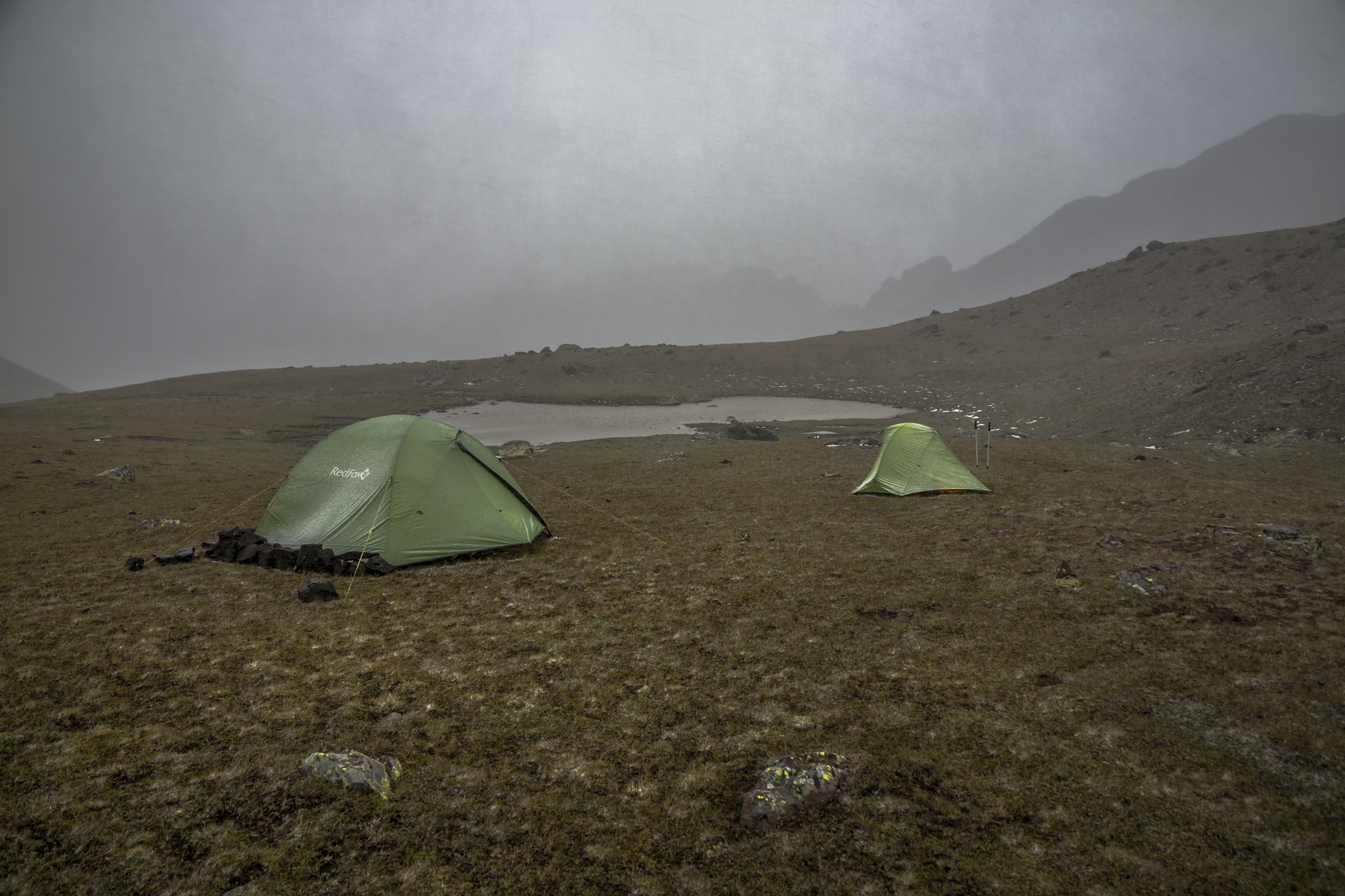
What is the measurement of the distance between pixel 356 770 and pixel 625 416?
136ft

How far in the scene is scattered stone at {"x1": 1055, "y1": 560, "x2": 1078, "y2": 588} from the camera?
7.18 meters

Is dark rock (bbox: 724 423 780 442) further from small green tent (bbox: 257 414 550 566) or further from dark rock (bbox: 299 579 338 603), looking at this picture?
dark rock (bbox: 299 579 338 603)

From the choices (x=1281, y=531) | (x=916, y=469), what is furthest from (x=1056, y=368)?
(x=1281, y=531)

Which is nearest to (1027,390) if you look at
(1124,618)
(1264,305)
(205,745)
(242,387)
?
(1264,305)

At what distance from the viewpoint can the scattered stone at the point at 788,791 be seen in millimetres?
3484

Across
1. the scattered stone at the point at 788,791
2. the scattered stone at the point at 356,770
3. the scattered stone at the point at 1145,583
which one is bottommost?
the scattered stone at the point at 788,791

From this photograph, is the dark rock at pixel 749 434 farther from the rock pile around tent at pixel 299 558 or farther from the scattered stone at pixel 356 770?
the scattered stone at pixel 356 770

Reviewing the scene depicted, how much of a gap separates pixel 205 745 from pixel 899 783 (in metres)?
5.02

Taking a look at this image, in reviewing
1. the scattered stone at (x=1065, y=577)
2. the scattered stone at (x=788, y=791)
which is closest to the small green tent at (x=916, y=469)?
the scattered stone at (x=1065, y=577)

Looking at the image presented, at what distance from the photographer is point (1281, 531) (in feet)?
28.2

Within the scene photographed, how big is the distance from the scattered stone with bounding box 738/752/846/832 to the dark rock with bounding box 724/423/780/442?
26.6m

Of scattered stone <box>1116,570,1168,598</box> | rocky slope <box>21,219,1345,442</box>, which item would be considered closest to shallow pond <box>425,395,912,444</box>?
rocky slope <box>21,219,1345,442</box>

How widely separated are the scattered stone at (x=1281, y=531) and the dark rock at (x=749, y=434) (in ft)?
71.1

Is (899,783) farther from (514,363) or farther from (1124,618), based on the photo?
→ (514,363)
